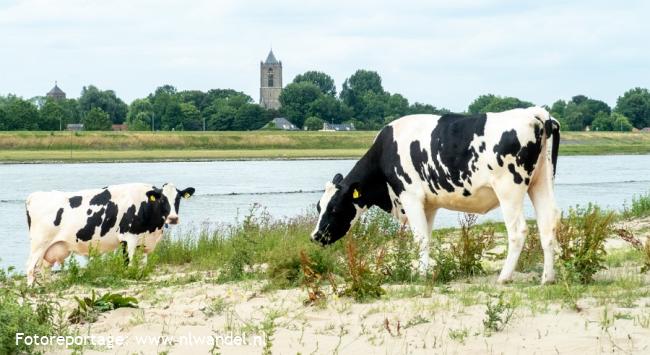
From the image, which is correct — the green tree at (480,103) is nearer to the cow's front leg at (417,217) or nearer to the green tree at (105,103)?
the green tree at (105,103)

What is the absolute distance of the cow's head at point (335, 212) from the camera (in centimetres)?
1305

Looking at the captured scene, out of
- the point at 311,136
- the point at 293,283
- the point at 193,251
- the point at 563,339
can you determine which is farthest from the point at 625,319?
the point at 311,136

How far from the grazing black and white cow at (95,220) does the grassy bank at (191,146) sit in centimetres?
6220

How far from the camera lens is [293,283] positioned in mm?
10961

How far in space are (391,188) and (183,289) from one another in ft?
9.98

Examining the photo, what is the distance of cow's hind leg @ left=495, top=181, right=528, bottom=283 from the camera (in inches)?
432

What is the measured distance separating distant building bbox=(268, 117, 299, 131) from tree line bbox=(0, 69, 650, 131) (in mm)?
1411

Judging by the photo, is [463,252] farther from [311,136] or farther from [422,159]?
[311,136]

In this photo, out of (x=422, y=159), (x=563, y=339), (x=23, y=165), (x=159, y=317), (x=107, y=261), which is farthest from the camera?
(x=23, y=165)

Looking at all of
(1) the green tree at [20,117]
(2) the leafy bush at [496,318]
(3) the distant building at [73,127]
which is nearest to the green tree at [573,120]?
(3) the distant building at [73,127]

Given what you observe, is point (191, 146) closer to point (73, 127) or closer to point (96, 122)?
point (96, 122)

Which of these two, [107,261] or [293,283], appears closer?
[293,283]

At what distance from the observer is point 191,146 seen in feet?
308

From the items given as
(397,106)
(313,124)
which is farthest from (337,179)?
(397,106)
